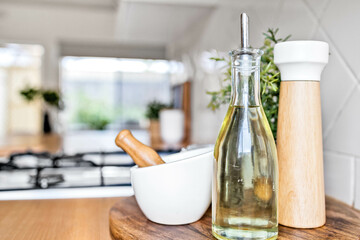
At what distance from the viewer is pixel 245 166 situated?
40 cm

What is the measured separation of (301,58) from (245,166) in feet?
0.54

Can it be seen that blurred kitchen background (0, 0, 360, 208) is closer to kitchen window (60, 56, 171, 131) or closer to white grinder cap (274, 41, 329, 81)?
kitchen window (60, 56, 171, 131)

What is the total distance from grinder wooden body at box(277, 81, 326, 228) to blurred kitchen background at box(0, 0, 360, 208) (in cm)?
14

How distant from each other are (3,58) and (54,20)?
89 cm

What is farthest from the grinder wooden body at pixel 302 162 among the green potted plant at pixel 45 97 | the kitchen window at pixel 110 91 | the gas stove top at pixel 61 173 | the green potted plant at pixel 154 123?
the kitchen window at pixel 110 91

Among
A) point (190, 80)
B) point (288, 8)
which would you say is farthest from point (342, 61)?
point (190, 80)

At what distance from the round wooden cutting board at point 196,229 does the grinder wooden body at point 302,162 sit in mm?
21

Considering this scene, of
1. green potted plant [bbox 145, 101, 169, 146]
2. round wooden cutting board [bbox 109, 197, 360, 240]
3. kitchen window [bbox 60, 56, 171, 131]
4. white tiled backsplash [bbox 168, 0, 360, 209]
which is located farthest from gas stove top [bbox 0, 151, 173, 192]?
kitchen window [bbox 60, 56, 171, 131]

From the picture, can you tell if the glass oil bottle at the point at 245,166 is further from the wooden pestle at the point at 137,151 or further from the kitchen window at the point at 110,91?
the kitchen window at the point at 110,91

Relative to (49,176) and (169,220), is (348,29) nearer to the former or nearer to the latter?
(169,220)

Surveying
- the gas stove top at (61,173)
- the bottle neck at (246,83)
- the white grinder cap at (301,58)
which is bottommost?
the gas stove top at (61,173)

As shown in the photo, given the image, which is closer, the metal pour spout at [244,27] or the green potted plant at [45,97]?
the metal pour spout at [244,27]

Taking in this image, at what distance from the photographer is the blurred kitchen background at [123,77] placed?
2.01 feet

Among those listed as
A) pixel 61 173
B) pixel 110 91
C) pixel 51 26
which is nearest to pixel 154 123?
pixel 61 173
